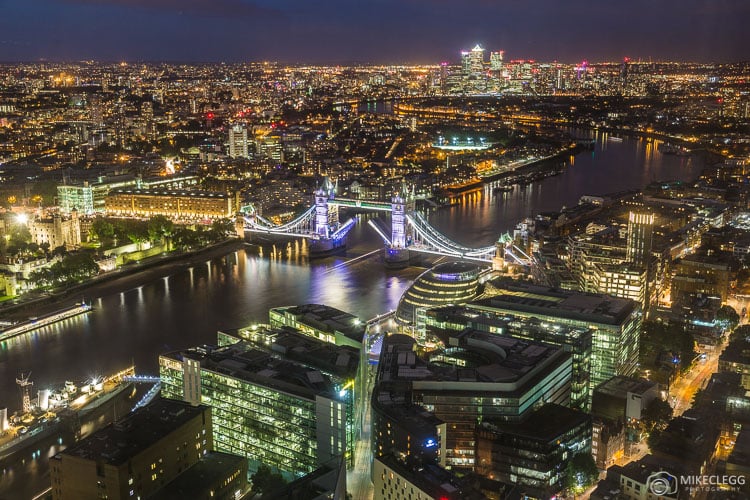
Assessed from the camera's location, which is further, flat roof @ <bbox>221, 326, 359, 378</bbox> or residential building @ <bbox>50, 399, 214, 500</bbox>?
flat roof @ <bbox>221, 326, 359, 378</bbox>

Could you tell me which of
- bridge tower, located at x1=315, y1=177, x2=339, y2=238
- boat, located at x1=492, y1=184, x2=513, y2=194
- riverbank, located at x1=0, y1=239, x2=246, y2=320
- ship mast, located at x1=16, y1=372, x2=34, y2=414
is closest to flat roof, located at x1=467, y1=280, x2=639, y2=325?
ship mast, located at x1=16, y1=372, x2=34, y2=414

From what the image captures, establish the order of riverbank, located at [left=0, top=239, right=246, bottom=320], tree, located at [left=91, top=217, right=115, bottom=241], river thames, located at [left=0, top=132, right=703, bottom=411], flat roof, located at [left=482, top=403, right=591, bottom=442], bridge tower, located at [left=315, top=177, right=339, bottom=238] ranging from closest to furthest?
1. flat roof, located at [left=482, top=403, right=591, bottom=442]
2. river thames, located at [left=0, top=132, right=703, bottom=411]
3. riverbank, located at [left=0, top=239, right=246, bottom=320]
4. tree, located at [left=91, top=217, right=115, bottom=241]
5. bridge tower, located at [left=315, top=177, right=339, bottom=238]

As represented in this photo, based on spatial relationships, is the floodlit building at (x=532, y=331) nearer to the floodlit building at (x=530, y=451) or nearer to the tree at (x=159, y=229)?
the floodlit building at (x=530, y=451)

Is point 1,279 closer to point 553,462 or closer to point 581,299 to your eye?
point 581,299

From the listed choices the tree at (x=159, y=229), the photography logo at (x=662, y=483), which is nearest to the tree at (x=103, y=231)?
the tree at (x=159, y=229)

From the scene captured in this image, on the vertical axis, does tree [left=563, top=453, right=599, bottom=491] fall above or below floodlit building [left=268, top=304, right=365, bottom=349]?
below

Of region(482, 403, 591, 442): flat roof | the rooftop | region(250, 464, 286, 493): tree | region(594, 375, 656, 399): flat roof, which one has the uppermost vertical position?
the rooftop

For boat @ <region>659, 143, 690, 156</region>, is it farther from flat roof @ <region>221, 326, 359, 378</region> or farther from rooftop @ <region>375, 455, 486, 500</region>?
rooftop @ <region>375, 455, 486, 500</region>
